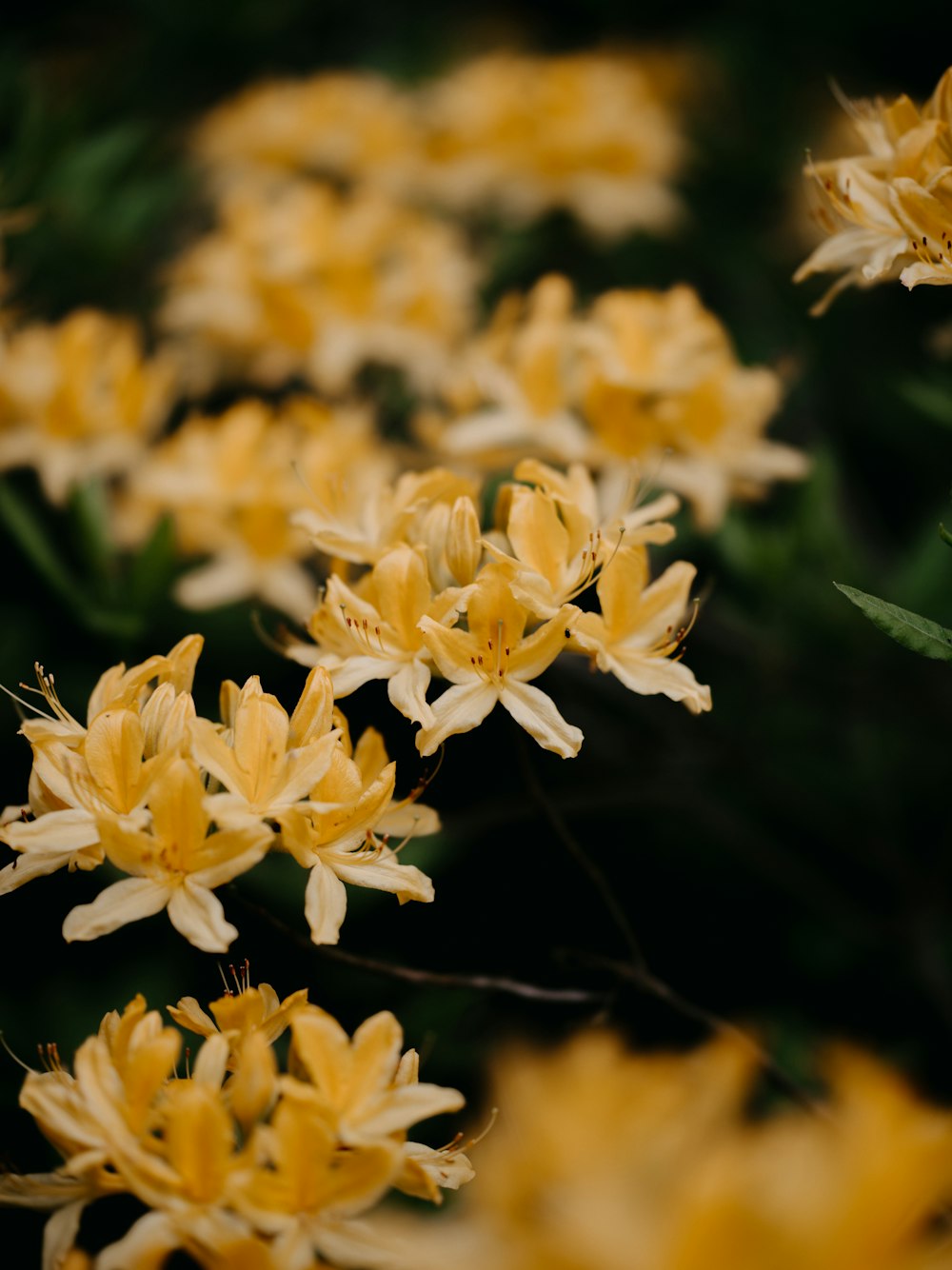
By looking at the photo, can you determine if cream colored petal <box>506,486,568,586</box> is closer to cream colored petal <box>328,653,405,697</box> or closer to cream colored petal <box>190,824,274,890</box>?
cream colored petal <box>328,653,405,697</box>

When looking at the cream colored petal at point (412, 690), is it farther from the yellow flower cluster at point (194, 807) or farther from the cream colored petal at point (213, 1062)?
the cream colored petal at point (213, 1062)

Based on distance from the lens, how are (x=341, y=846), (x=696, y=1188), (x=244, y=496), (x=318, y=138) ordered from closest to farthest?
(x=696, y=1188) < (x=341, y=846) < (x=244, y=496) < (x=318, y=138)

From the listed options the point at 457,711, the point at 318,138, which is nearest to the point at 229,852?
the point at 457,711

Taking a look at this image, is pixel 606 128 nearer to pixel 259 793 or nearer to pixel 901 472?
pixel 901 472

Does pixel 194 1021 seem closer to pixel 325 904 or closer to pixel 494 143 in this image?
pixel 325 904

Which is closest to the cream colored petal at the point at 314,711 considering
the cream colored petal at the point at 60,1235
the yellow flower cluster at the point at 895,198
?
the cream colored petal at the point at 60,1235

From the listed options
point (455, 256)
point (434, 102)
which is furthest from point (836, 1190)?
point (434, 102)
